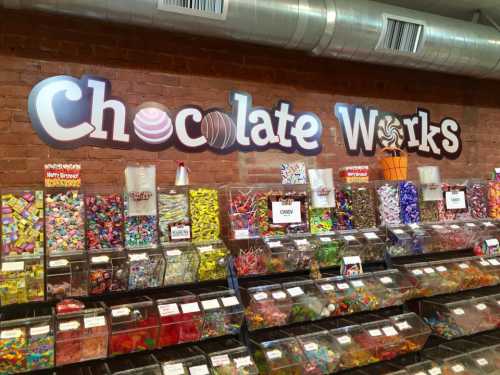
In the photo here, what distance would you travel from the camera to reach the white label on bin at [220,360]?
93.9 inches

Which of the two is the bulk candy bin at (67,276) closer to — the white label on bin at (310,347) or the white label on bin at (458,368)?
the white label on bin at (310,347)

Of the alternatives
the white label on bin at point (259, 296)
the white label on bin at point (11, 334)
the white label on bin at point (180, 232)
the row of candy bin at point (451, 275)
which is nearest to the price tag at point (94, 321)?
the white label on bin at point (11, 334)

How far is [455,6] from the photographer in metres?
3.79

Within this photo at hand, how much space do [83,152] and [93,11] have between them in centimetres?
85

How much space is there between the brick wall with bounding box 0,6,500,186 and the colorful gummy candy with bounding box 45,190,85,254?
1.46 ft

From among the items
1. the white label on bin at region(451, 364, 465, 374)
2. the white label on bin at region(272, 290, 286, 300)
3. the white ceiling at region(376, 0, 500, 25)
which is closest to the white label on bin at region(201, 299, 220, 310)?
the white label on bin at region(272, 290, 286, 300)

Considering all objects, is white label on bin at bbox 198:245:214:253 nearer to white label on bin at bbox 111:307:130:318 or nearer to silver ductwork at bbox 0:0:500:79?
white label on bin at bbox 111:307:130:318

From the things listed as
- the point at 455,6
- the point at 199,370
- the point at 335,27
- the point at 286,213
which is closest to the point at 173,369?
the point at 199,370

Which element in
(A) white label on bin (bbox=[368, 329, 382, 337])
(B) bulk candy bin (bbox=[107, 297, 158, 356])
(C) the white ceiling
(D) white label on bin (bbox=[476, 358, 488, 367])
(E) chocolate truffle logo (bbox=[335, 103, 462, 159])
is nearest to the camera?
(B) bulk candy bin (bbox=[107, 297, 158, 356])

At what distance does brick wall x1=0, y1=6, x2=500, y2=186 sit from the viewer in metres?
2.71

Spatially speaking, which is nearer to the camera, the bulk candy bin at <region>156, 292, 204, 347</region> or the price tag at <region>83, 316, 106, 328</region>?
the price tag at <region>83, 316, 106, 328</region>

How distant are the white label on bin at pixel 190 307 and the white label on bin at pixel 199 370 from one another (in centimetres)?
28

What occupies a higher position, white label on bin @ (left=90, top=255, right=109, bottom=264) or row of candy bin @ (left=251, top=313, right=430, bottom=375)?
white label on bin @ (left=90, top=255, right=109, bottom=264)

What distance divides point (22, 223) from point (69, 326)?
579 mm
